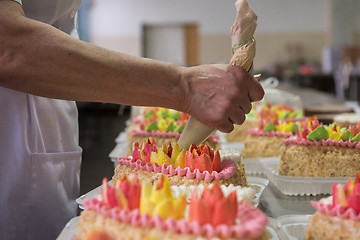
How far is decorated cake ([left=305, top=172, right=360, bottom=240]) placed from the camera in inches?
34.8

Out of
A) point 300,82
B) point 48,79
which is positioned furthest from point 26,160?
point 300,82

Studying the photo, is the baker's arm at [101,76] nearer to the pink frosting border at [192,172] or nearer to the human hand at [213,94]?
the human hand at [213,94]

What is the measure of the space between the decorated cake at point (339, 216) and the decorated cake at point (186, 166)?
32 cm

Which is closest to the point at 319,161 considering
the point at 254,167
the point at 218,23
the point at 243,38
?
the point at 254,167

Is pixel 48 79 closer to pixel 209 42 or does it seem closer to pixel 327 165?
pixel 327 165

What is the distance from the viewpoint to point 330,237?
0.91 meters

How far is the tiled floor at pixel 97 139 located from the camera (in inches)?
69.8

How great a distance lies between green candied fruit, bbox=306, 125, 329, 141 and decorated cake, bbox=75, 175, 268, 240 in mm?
961

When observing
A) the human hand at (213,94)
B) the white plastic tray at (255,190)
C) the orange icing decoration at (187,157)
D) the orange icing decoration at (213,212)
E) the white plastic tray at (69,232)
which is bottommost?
the white plastic tray at (255,190)

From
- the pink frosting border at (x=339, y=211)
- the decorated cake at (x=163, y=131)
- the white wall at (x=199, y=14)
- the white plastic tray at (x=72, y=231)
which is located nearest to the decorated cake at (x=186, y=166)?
the white plastic tray at (x=72, y=231)

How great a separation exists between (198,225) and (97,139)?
258cm

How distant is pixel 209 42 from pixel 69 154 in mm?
10086

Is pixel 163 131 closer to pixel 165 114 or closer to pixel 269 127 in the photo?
pixel 165 114

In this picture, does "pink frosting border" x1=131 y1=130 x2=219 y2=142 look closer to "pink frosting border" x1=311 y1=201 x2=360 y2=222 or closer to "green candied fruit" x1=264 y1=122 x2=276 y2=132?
"green candied fruit" x1=264 y1=122 x2=276 y2=132
